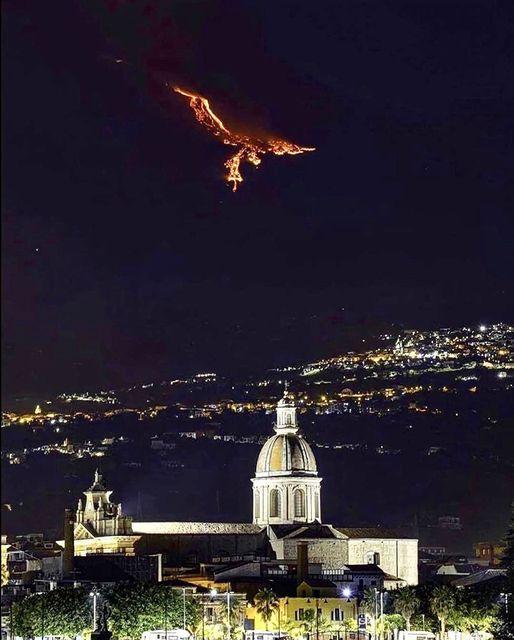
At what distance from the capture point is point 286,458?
7675 centimetres

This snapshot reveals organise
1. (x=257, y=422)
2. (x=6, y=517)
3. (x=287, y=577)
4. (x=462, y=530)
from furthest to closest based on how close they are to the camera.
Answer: (x=257, y=422) → (x=462, y=530) → (x=6, y=517) → (x=287, y=577)

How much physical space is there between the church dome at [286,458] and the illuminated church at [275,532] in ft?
0.14

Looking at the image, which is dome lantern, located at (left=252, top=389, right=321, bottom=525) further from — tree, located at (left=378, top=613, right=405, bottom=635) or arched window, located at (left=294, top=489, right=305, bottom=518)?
tree, located at (left=378, top=613, right=405, bottom=635)

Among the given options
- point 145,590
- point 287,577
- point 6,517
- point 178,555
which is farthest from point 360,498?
point 145,590

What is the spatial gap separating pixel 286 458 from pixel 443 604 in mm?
24566

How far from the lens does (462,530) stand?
3954 inches

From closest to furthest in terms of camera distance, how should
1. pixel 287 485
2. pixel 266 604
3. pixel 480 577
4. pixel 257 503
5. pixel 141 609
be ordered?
1. pixel 141 609
2. pixel 266 604
3. pixel 480 577
4. pixel 287 485
5. pixel 257 503

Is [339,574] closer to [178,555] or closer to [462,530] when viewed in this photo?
[178,555]

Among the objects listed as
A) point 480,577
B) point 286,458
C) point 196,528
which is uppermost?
point 286,458

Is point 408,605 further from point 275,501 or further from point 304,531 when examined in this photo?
point 275,501

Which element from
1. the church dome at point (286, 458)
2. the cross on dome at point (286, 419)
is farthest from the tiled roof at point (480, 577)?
the cross on dome at point (286, 419)

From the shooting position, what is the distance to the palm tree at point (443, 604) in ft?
172

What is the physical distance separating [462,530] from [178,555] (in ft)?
103

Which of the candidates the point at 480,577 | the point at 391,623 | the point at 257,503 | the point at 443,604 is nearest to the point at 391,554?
the point at 480,577
